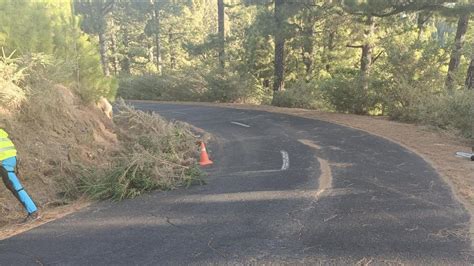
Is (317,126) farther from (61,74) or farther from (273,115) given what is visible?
(61,74)

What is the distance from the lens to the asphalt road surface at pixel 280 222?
16.3ft

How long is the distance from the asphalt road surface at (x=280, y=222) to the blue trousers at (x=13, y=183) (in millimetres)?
502

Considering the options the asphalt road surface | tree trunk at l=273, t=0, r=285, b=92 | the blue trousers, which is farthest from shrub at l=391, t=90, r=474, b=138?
the blue trousers

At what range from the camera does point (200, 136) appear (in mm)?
13578

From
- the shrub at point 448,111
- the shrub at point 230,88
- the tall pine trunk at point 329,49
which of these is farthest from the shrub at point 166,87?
the shrub at point 448,111

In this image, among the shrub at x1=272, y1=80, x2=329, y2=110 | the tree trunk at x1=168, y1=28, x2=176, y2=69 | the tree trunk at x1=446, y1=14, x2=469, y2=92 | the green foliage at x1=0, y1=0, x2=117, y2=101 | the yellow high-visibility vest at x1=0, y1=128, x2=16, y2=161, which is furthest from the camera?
the tree trunk at x1=168, y1=28, x2=176, y2=69

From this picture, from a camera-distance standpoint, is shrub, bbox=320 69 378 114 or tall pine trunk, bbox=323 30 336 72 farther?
tall pine trunk, bbox=323 30 336 72

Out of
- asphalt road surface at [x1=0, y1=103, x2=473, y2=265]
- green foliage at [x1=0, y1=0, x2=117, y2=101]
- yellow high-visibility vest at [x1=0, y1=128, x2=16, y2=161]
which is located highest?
green foliage at [x1=0, y1=0, x2=117, y2=101]

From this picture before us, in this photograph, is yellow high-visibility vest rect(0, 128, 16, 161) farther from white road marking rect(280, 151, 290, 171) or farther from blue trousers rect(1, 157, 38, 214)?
white road marking rect(280, 151, 290, 171)

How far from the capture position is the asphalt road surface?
16.3ft

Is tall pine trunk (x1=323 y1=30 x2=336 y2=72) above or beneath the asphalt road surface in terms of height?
above

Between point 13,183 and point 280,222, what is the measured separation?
425 centimetres

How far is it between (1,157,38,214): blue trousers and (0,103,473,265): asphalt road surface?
502 millimetres

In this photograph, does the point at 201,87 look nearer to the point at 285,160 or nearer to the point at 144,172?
the point at 285,160
